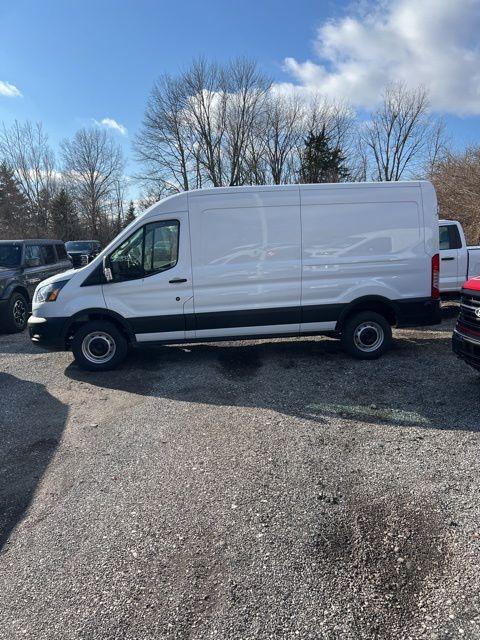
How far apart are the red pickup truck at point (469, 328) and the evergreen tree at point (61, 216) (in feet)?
133

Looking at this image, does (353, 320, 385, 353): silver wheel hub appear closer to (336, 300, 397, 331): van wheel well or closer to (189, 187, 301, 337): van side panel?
(336, 300, 397, 331): van wheel well

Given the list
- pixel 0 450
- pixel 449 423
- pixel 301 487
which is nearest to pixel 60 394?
pixel 0 450

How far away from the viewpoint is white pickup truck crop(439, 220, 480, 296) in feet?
29.4

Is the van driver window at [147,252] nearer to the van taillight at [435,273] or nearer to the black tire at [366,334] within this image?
the black tire at [366,334]

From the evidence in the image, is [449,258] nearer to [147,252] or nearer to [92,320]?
[147,252]

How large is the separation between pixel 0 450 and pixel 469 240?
16952 millimetres

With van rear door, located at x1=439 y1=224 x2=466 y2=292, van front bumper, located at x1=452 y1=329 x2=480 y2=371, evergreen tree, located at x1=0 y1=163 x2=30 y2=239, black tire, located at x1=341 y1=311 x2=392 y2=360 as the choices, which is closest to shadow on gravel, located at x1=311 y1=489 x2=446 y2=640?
van front bumper, located at x1=452 y1=329 x2=480 y2=371

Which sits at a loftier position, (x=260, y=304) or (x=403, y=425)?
(x=260, y=304)

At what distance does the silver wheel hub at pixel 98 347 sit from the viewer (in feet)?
19.9

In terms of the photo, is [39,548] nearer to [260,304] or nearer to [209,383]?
[209,383]

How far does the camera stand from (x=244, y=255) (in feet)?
19.2

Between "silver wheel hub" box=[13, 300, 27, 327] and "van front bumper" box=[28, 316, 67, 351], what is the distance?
3661 mm

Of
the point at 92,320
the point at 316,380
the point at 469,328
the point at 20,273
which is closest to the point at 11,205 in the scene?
the point at 20,273

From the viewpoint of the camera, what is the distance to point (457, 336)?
4824 mm
